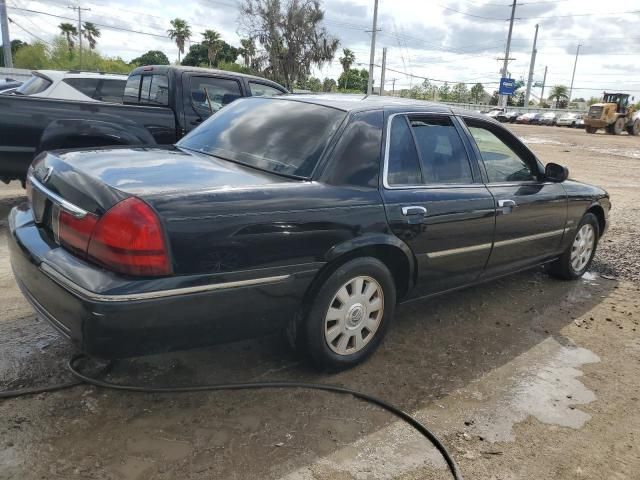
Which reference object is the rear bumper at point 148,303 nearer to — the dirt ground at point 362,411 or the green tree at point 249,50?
the dirt ground at point 362,411

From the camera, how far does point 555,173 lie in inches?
179

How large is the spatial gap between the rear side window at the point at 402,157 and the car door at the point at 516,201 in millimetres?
709

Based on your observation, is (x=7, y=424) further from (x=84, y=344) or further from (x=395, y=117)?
(x=395, y=117)

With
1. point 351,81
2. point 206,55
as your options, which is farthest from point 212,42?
point 351,81

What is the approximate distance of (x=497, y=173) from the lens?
165 inches

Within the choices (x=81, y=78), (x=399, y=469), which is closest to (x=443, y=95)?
(x=81, y=78)

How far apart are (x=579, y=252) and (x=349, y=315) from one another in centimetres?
323

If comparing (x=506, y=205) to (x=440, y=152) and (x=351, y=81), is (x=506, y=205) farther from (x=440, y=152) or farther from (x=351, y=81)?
(x=351, y=81)

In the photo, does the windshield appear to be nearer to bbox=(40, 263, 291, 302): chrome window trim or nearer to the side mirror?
bbox=(40, 263, 291, 302): chrome window trim

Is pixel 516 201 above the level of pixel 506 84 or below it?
below

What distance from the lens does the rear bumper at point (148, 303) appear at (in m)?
2.37

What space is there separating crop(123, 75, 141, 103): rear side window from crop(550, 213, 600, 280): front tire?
5631 millimetres

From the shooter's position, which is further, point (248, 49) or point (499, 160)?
point (248, 49)

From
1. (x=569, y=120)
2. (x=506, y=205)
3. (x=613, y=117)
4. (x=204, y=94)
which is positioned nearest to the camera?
(x=506, y=205)
